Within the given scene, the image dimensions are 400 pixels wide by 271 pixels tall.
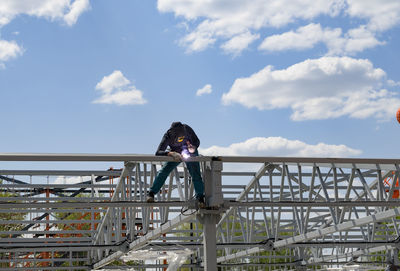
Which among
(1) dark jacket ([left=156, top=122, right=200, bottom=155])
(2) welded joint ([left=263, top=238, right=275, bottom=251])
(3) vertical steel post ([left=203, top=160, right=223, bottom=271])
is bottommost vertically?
(2) welded joint ([left=263, top=238, right=275, bottom=251])

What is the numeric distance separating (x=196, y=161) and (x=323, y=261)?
70.1ft

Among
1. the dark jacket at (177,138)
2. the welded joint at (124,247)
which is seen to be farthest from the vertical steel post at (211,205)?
the welded joint at (124,247)

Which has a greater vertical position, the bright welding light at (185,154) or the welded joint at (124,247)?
the bright welding light at (185,154)

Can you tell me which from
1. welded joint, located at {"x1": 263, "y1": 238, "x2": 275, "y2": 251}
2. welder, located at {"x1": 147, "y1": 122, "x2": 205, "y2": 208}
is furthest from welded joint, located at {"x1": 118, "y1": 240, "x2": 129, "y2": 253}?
welder, located at {"x1": 147, "y1": 122, "x2": 205, "y2": 208}

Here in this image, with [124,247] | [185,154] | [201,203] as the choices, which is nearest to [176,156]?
[185,154]

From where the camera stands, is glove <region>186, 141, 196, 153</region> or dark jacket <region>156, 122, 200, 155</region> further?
glove <region>186, 141, 196, 153</region>

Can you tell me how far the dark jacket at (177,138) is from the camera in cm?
1225

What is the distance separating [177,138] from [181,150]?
0.26 meters

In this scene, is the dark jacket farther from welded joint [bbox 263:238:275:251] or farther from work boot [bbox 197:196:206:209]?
welded joint [bbox 263:238:275:251]

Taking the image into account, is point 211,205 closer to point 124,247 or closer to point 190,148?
point 190,148

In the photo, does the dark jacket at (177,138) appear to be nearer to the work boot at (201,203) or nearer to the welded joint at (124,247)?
the work boot at (201,203)

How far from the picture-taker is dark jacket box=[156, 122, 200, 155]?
12.2 metres

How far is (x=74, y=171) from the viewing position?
2478 cm

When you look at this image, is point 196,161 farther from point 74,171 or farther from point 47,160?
point 74,171
